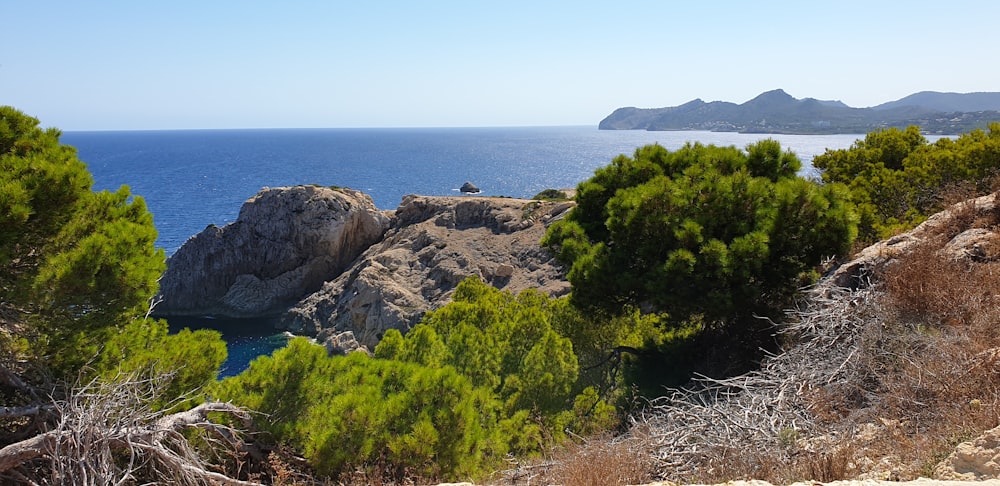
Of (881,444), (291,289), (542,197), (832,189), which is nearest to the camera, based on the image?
(881,444)

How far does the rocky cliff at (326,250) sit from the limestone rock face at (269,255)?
0.07 m

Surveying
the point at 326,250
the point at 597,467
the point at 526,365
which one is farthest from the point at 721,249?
the point at 326,250

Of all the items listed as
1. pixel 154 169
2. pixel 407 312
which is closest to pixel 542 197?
pixel 407 312

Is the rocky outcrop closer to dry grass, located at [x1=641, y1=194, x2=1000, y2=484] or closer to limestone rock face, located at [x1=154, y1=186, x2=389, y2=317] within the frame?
dry grass, located at [x1=641, y1=194, x2=1000, y2=484]

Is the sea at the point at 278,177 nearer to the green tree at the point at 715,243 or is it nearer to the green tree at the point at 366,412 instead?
the green tree at the point at 366,412

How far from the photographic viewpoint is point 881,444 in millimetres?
5090

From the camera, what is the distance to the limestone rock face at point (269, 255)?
4025 centimetres

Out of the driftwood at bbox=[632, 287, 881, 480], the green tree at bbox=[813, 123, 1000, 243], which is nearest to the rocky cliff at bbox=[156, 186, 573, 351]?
the green tree at bbox=[813, 123, 1000, 243]

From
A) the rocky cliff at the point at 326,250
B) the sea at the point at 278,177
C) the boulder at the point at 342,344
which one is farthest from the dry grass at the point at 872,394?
the rocky cliff at the point at 326,250

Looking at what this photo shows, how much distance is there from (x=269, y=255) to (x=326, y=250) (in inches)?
168

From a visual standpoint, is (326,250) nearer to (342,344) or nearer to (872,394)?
(342,344)

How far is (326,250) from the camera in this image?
40.8 meters

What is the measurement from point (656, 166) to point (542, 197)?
3635 centimetres

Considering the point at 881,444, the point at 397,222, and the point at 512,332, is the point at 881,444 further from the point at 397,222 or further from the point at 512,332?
the point at 397,222
